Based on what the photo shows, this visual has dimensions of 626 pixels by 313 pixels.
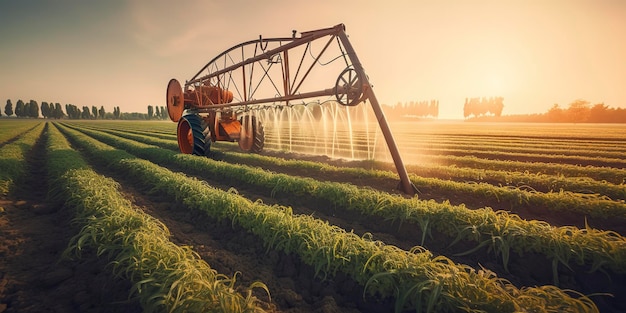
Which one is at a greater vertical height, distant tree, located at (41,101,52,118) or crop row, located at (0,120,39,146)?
distant tree, located at (41,101,52,118)

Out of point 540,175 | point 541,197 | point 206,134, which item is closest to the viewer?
point 541,197

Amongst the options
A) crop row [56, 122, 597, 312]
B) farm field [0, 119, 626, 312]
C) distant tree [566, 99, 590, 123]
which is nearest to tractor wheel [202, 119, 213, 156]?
farm field [0, 119, 626, 312]

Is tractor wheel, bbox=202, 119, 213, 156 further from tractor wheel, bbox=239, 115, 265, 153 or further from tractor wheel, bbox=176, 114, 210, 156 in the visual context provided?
tractor wheel, bbox=239, 115, 265, 153

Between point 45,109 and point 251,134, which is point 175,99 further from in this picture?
point 45,109

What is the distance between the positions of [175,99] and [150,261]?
11.4 meters

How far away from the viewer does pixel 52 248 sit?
3.87m

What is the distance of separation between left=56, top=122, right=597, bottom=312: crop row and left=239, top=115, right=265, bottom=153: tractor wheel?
28.5 ft

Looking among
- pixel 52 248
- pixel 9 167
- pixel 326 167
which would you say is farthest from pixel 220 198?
pixel 9 167

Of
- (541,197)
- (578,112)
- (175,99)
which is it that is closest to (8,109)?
(175,99)

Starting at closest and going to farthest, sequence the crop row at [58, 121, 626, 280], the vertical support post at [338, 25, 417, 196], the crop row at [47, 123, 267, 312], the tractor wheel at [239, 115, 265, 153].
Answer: the crop row at [47, 123, 267, 312] < the crop row at [58, 121, 626, 280] < the vertical support post at [338, 25, 417, 196] < the tractor wheel at [239, 115, 265, 153]

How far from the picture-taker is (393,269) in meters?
2.98

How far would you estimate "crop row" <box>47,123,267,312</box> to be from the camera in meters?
2.39

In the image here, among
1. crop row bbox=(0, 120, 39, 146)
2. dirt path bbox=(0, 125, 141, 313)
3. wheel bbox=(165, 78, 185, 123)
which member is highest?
wheel bbox=(165, 78, 185, 123)

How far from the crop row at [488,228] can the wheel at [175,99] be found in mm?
8280
